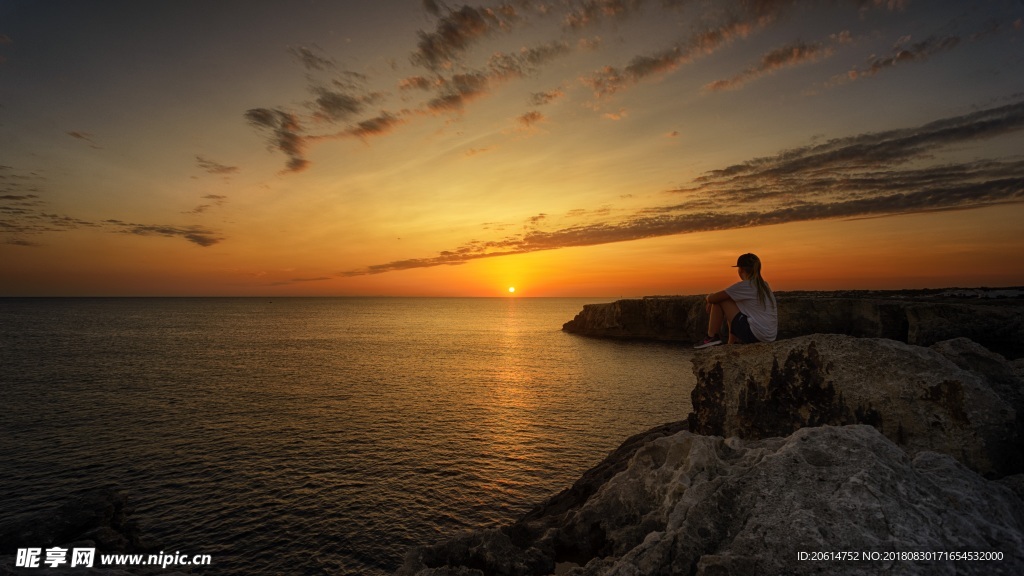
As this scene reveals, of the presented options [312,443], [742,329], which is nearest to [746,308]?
[742,329]

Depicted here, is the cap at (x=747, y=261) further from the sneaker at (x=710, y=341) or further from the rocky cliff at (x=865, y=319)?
the rocky cliff at (x=865, y=319)

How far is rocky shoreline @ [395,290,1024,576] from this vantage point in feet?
19.7

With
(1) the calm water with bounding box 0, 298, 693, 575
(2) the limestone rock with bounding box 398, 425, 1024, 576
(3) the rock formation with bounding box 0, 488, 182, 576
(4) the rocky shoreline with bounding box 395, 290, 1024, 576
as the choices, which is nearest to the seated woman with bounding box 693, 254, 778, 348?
(4) the rocky shoreline with bounding box 395, 290, 1024, 576

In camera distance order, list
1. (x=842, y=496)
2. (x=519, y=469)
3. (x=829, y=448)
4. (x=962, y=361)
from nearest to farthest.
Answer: (x=842, y=496), (x=829, y=448), (x=962, y=361), (x=519, y=469)

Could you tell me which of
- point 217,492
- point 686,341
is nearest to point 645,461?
point 217,492

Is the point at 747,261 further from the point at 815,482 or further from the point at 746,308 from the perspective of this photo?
the point at 815,482

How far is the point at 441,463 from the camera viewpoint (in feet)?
75.6

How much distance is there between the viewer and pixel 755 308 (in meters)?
11.4

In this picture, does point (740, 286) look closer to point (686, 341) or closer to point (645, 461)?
point (645, 461)

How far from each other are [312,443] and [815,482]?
26393 millimetres

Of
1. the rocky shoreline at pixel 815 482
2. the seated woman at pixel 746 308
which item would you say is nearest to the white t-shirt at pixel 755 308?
the seated woman at pixel 746 308

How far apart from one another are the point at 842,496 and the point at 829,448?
1354mm

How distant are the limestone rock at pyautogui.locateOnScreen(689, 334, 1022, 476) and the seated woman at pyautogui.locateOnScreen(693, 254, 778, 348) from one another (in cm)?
98

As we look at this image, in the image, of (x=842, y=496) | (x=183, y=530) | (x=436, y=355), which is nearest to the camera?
(x=842, y=496)
